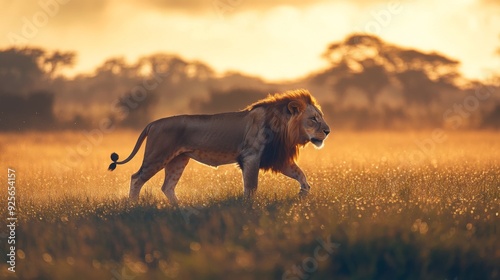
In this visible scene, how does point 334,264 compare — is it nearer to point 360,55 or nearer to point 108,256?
point 108,256

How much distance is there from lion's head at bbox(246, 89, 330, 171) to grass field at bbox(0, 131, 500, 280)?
0.46 meters

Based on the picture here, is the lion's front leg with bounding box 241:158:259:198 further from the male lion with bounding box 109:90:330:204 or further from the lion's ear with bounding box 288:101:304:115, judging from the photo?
the lion's ear with bounding box 288:101:304:115

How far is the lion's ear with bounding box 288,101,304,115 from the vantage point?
10.1 m

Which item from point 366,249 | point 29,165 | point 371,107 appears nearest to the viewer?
point 366,249

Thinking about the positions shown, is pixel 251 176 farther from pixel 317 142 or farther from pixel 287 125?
pixel 317 142

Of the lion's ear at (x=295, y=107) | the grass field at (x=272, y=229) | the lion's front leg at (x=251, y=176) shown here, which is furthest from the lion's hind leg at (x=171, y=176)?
the lion's ear at (x=295, y=107)

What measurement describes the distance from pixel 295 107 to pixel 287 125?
0.24 m

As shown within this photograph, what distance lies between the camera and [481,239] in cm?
748

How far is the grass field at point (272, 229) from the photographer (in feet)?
22.4

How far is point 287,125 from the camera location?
1012 centimetres

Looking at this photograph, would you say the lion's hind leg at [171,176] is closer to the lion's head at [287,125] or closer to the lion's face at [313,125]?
the lion's head at [287,125]

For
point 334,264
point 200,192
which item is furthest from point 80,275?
point 200,192

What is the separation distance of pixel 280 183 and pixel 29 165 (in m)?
5.72

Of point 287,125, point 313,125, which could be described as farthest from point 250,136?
point 313,125
